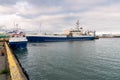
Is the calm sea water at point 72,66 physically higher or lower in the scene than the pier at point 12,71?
lower

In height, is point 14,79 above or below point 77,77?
above

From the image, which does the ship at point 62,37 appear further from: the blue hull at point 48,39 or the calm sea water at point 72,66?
the calm sea water at point 72,66

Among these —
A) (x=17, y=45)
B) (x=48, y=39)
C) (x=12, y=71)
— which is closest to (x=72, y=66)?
(x=12, y=71)

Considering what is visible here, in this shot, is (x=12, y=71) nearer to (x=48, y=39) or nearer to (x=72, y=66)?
(x=72, y=66)

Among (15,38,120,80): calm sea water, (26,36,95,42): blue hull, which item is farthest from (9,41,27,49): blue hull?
(26,36,95,42): blue hull

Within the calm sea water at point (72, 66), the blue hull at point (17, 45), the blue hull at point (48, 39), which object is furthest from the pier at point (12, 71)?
the blue hull at point (48, 39)

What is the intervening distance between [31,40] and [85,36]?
39.6m

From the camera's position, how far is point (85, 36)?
121m

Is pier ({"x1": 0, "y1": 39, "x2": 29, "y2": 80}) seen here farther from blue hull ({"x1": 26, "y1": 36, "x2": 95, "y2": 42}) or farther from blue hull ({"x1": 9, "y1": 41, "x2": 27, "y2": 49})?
blue hull ({"x1": 26, "y1": 36, "x2": 95, "y2": 42})

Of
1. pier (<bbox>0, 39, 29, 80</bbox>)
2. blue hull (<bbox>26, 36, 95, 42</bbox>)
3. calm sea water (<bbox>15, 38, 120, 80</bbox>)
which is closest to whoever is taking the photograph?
pier (<bbox>0, 39, 29, 80</bbox>)

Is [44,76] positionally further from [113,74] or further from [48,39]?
Result: [48,39]

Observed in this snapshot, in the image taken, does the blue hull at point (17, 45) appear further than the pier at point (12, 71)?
Yes

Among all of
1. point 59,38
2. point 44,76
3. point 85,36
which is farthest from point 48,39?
point 44,76

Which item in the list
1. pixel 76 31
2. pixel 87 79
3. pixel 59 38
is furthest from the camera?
pixel 76 31
